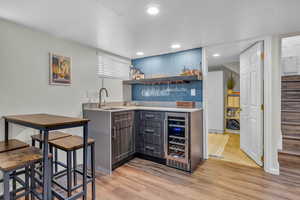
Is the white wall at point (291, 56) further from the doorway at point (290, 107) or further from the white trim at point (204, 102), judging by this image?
the white trim at point (204, 102)

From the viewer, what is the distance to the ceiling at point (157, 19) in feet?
5.18

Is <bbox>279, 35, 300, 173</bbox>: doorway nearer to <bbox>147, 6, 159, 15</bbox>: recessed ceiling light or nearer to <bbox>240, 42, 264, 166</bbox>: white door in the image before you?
<bbox>240, 42, 264, 166</bbox>: white door

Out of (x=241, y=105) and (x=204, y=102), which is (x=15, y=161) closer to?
(x=204, y=102)

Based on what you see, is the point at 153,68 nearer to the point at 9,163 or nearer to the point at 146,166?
the point at 146,166

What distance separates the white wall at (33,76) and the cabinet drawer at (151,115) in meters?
1.13

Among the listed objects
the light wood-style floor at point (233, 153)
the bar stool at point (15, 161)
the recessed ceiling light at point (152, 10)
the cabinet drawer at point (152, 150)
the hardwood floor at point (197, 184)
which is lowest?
the hardwood floor at point (197, 184)

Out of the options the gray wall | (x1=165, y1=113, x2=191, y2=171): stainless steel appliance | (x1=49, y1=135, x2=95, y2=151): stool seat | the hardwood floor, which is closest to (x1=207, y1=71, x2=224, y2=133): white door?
the gray wall

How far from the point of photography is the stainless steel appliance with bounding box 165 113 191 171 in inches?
97.5

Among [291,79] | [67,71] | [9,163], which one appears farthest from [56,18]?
[291,79]

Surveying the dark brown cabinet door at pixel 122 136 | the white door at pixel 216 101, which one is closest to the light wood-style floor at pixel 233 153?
the white door at pixel 216 101

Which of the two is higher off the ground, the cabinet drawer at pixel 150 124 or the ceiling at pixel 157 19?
the ceiling at pixel 157 19

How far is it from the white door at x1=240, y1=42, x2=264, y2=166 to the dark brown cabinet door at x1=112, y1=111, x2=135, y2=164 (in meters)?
2.23

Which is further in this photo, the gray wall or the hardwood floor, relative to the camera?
the gray wall

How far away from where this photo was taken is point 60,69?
2.45 meters
